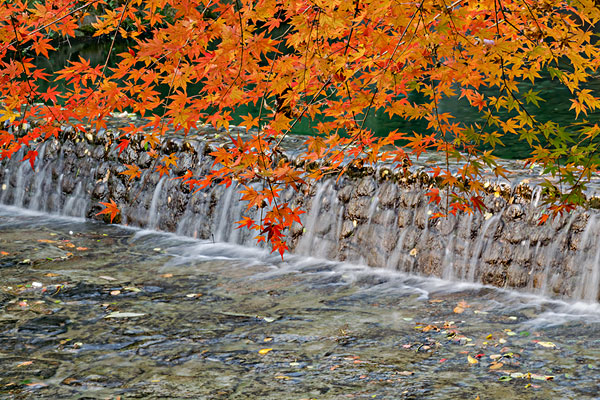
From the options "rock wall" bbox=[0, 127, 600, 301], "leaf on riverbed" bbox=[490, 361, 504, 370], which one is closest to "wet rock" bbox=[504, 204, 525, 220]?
"rock wall" bbox=[0, 127, 600, 301]

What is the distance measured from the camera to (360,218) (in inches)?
299

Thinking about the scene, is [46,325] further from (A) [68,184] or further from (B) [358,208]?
(A) [68,184]

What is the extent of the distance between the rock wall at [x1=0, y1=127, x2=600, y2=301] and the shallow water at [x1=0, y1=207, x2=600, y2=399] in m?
0.21

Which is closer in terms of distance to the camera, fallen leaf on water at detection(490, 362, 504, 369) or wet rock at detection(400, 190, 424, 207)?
fallen leaf on water at detection(490, 362, 504, 369)

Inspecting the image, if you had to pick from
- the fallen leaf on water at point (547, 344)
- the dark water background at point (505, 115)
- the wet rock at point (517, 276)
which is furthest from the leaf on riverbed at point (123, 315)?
the dark water background at point (505, 115)

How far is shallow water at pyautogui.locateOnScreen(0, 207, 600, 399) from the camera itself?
4535 millimetres

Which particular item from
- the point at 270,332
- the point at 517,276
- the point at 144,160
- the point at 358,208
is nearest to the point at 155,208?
the point at 144,160

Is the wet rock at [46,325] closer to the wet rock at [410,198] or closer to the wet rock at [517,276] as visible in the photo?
the wet rock at [410,198]

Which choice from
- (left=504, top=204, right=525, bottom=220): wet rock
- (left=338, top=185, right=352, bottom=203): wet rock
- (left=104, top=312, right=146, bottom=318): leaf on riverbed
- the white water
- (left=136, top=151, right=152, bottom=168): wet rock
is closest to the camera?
(left=104, top=312, right=146, bottom=318): leaf on riverbed

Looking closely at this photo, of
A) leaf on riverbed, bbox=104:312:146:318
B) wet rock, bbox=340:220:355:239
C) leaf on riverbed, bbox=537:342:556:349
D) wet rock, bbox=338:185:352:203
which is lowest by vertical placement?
leaf on riverbed, bbox=104:312:146:318

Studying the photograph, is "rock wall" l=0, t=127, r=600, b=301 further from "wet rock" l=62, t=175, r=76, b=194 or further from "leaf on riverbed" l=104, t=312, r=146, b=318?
"leaf on riverbed" l=104, t=312, r=146, b=318

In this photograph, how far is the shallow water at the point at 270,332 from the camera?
4.54 meters

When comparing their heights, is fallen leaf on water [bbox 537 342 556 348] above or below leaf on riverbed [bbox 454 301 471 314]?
below

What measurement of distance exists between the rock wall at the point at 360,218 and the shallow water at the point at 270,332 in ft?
0.68
